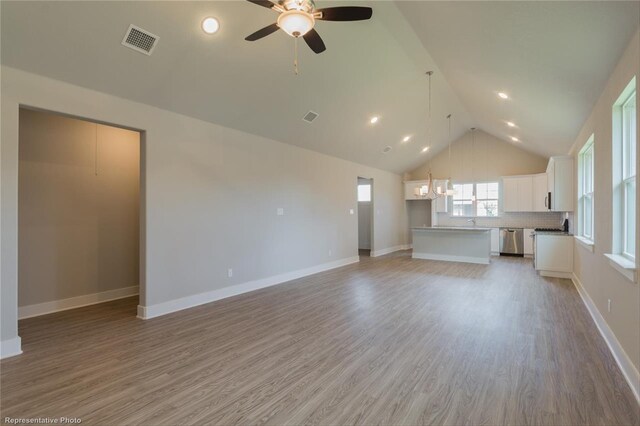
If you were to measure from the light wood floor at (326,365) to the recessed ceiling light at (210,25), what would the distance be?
329 cm

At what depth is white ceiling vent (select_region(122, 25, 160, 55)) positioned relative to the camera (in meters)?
3.11

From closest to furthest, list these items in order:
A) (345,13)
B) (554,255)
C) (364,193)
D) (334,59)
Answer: (345,13) → (334,59) → (554,255) → (364,193)

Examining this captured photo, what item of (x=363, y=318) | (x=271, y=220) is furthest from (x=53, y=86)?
(x=363, y=318)

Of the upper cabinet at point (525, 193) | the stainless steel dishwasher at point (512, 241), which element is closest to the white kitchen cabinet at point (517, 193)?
the upper cabinet at point (525, 193)

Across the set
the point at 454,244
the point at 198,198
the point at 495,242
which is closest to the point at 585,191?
the point at 454,244

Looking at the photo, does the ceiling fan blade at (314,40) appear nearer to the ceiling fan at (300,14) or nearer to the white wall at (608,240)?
the ceiling fan at (300,14)

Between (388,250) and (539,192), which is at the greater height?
(539,192)

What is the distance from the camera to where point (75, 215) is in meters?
4.62

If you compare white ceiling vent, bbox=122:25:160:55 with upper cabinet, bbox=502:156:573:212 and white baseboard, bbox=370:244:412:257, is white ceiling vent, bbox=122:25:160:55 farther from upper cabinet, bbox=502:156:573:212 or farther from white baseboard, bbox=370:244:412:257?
upper cabinet, bbox=502:156:573:212

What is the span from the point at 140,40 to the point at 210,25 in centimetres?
72

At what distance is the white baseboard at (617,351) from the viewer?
2273 millimetres

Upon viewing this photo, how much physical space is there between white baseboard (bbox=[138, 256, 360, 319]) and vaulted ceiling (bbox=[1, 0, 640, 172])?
2.62 m

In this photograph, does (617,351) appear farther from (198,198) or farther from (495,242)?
(495,242)

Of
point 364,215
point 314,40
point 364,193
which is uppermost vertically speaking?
point 314,40
